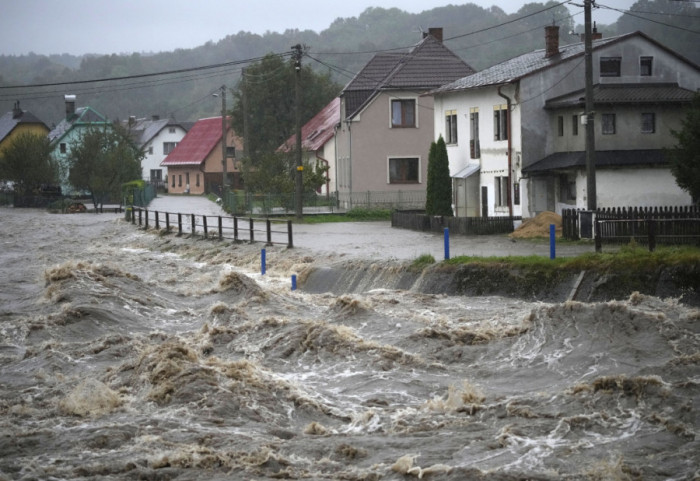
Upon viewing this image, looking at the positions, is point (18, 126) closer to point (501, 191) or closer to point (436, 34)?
point (436, 34)

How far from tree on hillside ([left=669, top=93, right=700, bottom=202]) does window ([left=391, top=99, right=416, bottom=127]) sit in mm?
28668

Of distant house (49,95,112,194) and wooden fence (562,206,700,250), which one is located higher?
distant house (49,95,112,194)

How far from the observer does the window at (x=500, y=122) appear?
41500 mm

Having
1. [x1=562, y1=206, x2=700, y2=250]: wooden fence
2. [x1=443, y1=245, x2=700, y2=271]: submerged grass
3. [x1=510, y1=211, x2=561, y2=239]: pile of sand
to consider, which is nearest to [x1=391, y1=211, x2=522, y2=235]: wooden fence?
[x1=510, y1=211, x2=561, y2=239]: pile of sand

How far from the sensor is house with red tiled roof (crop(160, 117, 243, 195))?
3716 inches

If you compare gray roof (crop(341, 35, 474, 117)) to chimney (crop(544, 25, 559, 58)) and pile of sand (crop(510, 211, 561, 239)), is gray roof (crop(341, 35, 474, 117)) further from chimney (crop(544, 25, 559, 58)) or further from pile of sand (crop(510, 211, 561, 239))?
pile of sand (crop(510, 211, 561, 239))

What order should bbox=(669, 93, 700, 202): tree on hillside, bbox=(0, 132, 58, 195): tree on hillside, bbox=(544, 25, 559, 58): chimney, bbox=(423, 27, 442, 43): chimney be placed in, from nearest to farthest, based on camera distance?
bbox=(669, 93, 700, 202): tree on hillside
bbox=(544, 25, 559, 58): chimney
bbox=(423, 27, 442, 43): chimney
bbox=(0, 132, 58, 195): tree on hillside

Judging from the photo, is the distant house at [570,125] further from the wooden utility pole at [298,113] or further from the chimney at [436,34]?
the chimney at [436,34]

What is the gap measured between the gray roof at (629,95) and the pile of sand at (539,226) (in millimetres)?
4834

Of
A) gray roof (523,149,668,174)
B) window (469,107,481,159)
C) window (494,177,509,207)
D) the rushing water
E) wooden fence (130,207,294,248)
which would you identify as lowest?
the rushing water

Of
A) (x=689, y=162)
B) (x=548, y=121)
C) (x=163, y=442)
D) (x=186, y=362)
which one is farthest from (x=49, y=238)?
(x=163, y=442)

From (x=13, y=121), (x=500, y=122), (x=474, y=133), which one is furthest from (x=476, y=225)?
(x=13, y=121)

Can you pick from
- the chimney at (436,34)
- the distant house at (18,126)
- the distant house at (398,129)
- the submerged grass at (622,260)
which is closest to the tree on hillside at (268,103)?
the chimney at (436,34)

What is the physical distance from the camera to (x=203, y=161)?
94188 mm
